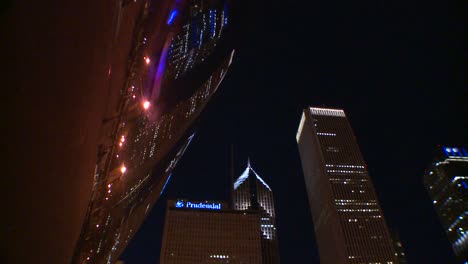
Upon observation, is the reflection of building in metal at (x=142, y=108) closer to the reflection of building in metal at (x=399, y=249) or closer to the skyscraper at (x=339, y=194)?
the skyscraper at (x=339, y=194)

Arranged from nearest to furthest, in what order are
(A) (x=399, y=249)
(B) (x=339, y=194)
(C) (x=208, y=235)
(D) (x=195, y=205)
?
(C) (x=208, y=235), (B) (x=339, y=194), (D) (x=195, y=205), (A) (x=399, y=249)

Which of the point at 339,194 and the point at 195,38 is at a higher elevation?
the point at 339,194

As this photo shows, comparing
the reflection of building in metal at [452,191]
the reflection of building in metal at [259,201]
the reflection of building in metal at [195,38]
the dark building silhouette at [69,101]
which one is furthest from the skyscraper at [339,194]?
the dark building silhouette at [69,101]

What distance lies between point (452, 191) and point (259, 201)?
78667 millimetres

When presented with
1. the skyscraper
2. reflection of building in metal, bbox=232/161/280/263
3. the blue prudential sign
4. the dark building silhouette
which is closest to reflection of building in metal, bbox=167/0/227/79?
the dark building silhouette

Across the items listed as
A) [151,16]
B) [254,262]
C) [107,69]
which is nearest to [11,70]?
[107,69]

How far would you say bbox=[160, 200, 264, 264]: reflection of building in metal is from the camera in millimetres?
90387

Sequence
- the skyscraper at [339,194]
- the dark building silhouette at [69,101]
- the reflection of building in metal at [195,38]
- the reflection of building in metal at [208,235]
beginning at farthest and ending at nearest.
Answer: the reflection of building in metal at [208,235]
the skyscraper at [339,194]
the reflection of building in metal at [195,38]
the dark building silhouette at [69,101]

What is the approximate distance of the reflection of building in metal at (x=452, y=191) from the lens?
9431 centimetres

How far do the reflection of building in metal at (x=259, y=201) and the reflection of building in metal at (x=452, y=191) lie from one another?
62.0 meters

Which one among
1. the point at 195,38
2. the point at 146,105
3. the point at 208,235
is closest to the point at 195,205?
the point at 208,235

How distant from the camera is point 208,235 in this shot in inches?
3750

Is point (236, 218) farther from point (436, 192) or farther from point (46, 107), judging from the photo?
point (46, 107)

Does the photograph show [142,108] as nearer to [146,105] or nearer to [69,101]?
[146,105]
